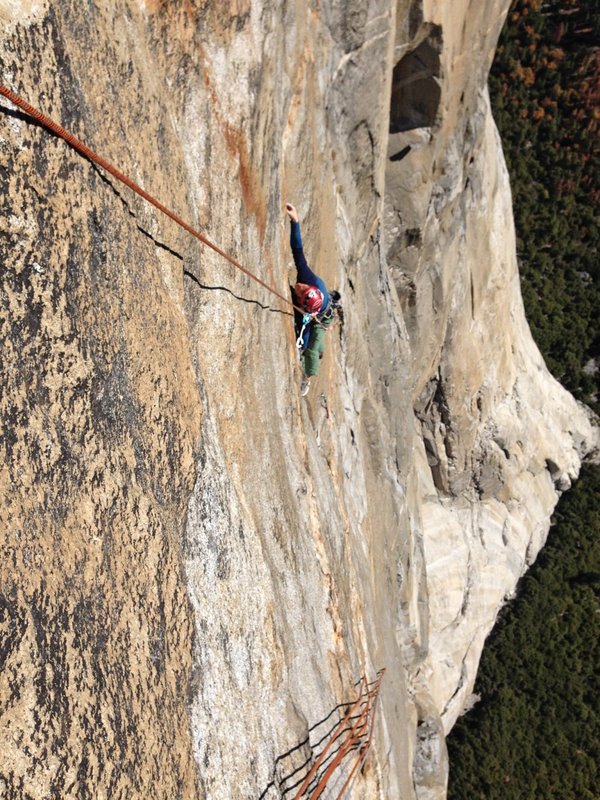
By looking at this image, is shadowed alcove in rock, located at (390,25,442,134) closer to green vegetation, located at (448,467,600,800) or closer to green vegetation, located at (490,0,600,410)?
green vegetation, located at (448,467,600,800)

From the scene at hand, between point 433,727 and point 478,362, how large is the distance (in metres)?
8.06

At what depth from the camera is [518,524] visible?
1917 cm

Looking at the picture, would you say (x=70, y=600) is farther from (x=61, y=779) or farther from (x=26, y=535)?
(x=61, y=779)

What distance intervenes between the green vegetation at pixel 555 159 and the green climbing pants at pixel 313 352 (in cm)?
2305

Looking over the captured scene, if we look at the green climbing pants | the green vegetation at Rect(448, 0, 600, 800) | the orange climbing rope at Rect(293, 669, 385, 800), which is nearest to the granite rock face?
the orange climbing rope at Rect(293, 669, 385, 800)

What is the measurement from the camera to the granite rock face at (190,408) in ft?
8.64

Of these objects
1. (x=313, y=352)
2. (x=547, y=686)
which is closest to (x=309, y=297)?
(x=313, y=352)

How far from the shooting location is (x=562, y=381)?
2744 centimetres

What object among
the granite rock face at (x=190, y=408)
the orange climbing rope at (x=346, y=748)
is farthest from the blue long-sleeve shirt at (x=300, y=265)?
the orange climbing rope at (x=346, y=748)

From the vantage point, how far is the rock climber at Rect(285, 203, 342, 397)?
628 cm

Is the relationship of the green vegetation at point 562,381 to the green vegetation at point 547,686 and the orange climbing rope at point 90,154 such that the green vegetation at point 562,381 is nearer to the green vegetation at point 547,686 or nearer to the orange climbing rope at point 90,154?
the green vegetation at point 547,686

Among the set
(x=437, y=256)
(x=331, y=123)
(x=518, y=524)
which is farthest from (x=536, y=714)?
(x=331, y=123)

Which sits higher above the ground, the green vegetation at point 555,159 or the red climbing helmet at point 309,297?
the green vegetation at point 555,159

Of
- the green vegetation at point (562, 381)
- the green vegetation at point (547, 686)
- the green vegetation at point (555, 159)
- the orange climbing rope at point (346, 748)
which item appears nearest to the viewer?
the orange climbing rope at point (346, 748)
